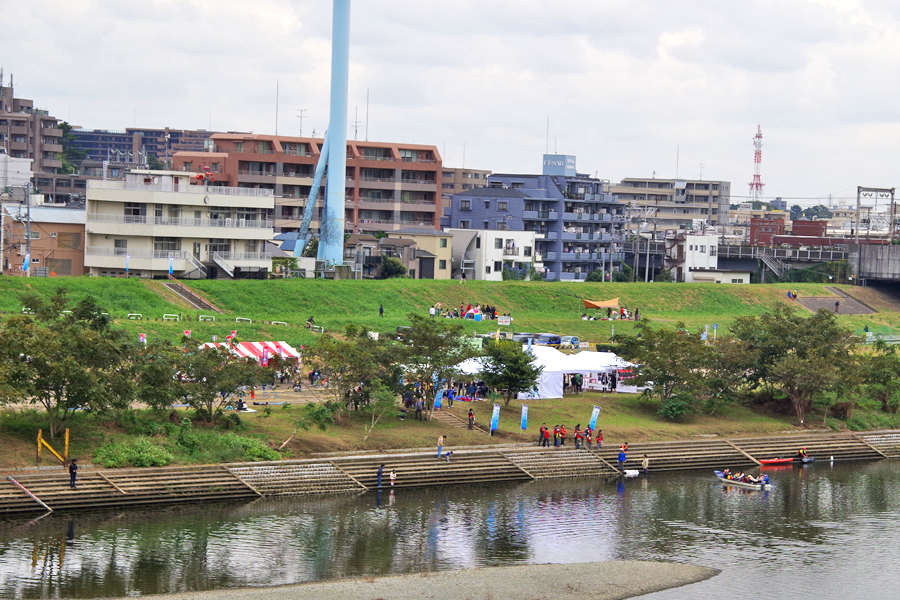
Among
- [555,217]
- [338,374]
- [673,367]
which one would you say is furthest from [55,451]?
[555,217]

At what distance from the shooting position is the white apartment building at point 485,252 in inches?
4791

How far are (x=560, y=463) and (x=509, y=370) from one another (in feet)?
22.5

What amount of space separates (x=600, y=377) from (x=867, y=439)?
54.3 feet

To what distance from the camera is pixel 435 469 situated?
51844 mm

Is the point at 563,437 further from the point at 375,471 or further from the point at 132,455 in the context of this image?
the point at 132,455

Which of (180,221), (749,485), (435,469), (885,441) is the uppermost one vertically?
(180,221)

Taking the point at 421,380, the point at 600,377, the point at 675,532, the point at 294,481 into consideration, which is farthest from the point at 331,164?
the point at 675,532

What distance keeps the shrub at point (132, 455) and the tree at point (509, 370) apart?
1967cm

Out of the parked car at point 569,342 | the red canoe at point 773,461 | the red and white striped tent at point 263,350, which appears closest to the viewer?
the red and white striped tent at point 263,350

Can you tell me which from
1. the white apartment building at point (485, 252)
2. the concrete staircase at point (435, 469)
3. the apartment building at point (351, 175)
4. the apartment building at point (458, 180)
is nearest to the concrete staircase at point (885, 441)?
the concrete staircase at point (435, 469)

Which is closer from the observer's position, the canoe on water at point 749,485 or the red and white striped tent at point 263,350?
the canoe on water at point 749,485

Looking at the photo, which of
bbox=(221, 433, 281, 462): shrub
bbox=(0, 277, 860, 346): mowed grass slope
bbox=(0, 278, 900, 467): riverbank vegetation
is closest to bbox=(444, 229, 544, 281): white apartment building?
bbox=(0, 277, 860, 346): mowed grass slope

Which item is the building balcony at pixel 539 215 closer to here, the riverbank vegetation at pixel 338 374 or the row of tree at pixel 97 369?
the riverbank vegetation at pixel 338 374

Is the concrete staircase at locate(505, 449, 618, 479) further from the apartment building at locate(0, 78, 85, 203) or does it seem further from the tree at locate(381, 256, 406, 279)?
the apartment building at locate(0, 78, 85, 203)
